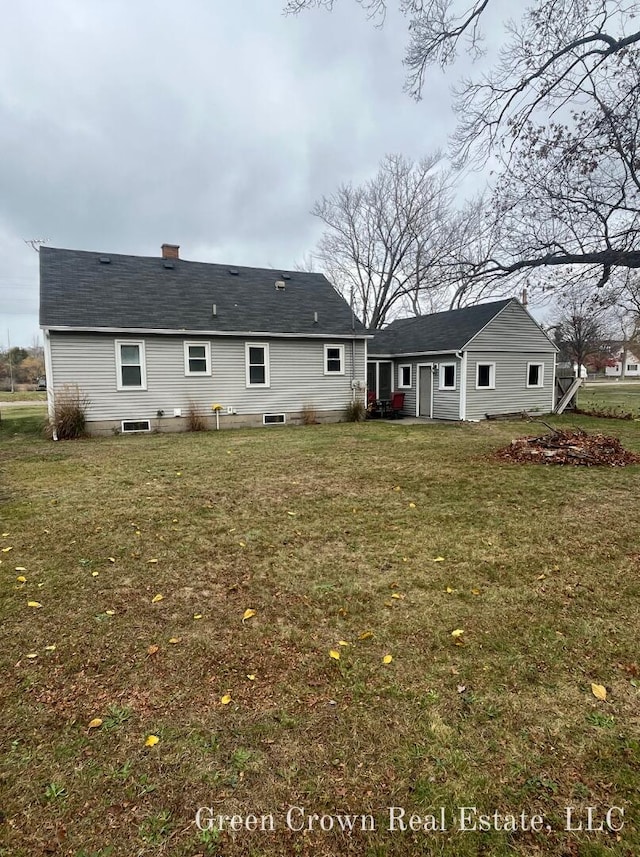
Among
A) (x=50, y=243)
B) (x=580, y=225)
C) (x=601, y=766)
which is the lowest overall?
(x=601, y=766)

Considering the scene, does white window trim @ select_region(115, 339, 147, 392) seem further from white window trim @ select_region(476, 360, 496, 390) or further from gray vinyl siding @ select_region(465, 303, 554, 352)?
white window trim @ select_region(476, 360, 496, 390)

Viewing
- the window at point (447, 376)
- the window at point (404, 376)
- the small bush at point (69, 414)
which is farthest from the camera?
the window at point (404, 376)

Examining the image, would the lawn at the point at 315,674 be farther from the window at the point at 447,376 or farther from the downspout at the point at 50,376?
the window at the point at 447,376

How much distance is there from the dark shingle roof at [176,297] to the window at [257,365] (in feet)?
2.08

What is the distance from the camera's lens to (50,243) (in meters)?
16.0

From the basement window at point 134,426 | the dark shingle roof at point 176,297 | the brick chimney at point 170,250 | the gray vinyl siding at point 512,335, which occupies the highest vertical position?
the brick chimney at point 170,250

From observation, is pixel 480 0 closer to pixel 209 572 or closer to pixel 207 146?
pixel 209 572

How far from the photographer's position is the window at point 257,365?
48.6ft

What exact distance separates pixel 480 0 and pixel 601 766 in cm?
935

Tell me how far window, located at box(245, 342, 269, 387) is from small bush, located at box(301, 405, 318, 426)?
164 centimetres

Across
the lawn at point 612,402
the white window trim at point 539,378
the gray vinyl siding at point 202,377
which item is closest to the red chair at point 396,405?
the gray vinyl siding at point 202,377

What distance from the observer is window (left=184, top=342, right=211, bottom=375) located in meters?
13.9

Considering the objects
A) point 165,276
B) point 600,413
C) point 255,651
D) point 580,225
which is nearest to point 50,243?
point 165,276

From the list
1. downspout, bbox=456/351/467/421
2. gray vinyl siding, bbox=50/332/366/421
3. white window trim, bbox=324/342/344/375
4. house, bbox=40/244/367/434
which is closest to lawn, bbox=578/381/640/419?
downspout, bbox=456/351/467/421
